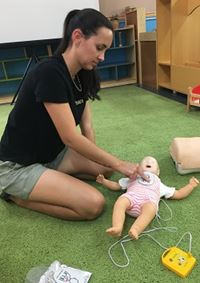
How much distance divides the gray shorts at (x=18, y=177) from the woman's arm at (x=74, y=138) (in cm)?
19

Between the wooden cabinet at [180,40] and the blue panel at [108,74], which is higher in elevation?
the wooden cabinet at [180,40]

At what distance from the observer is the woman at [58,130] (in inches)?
39.3

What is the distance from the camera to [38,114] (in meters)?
1.12

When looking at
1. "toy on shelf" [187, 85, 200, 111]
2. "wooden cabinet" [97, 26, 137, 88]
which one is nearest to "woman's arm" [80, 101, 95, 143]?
"toy on shelf" [187, 85, 200, 111]

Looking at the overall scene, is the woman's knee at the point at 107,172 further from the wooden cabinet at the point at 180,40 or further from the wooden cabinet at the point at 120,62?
the wooden cabinet at the point at 120,62

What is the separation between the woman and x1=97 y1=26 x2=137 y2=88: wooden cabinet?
9.08 feet

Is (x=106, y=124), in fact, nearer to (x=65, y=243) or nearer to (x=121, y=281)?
(x=65, y=243)

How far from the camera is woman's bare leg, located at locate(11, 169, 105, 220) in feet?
3.59

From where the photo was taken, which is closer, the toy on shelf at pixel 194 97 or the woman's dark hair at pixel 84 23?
the woman's dark hair at pixel 84 23

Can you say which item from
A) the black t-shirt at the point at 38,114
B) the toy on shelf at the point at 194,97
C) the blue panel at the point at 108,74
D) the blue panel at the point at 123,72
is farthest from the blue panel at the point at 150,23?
the black t-shirt at the point at 38,114

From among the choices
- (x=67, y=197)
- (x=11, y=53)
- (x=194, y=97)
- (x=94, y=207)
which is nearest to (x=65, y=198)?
(x=67, y=197)

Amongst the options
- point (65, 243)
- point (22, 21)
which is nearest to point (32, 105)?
point (65, 243)

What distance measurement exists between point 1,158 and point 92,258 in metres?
0.57

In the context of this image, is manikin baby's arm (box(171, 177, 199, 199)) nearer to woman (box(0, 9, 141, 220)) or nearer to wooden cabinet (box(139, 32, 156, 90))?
woman (box(0, 9, 141, 220))
